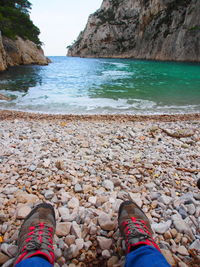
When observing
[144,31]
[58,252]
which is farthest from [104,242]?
[144,31]

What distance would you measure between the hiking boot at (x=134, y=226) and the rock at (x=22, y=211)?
3.61ft

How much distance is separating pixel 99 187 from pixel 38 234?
3.49 ft

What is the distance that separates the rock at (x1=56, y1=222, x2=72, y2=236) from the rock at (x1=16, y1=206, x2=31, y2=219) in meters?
0.43

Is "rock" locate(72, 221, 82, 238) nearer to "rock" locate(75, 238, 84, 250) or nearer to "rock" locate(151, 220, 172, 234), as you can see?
"rock" locate(75, 238, 84, 250)

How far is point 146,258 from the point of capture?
4.47 ft

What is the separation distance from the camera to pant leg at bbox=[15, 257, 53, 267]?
131 cm

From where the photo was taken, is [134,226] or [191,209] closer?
Result: [134,226]

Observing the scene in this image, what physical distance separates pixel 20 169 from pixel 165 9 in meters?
71.1

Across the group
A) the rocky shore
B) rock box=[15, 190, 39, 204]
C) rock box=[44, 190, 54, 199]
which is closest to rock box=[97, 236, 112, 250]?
the rocky shore

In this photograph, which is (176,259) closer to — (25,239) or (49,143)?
(25,239)

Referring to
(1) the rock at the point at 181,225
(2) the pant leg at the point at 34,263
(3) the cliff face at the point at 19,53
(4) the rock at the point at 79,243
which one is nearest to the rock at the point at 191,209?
(1) the rock at the point at 181,225

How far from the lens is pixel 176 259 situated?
156 cm

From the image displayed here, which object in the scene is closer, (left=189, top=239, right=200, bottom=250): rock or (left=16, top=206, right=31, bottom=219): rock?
(left=189, top=239, right=200, bottom=250): rock

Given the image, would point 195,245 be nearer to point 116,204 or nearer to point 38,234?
point 116,204
